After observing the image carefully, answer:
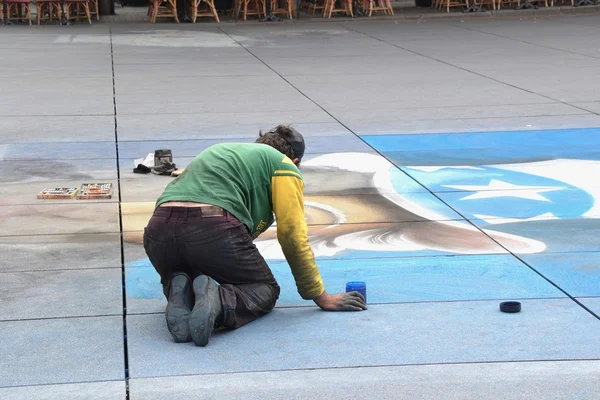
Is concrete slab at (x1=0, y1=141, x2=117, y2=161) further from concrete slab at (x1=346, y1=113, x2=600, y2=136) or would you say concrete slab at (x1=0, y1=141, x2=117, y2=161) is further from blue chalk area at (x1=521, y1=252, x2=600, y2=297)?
blue chalk area at (x1=521, y1=252, x2=600, y2=297)

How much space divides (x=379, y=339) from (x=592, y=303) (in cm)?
129

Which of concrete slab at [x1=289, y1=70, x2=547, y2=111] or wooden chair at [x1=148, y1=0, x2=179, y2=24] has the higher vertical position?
wooden chair at [x1=148, y1=0, x2=179, y2=24]

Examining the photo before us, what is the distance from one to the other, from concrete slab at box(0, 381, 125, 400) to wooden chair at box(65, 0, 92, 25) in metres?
20.3

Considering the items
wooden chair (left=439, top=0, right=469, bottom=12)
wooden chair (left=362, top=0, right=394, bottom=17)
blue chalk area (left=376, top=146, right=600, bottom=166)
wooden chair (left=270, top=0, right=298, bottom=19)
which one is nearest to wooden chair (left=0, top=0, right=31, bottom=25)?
wooden chair (left=270, top=0, right=298, bottom=19)

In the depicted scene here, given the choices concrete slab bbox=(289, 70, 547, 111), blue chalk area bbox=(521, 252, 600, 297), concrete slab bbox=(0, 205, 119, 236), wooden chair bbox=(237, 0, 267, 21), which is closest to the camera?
blue chalk area bbox=(521, 252, 600, 297)

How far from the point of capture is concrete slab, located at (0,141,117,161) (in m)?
9.55

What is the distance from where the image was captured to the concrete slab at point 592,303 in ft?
17.7

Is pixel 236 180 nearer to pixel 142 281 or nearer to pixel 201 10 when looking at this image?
pixel 142 281

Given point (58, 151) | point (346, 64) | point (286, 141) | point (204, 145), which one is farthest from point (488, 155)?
point (346, 64)

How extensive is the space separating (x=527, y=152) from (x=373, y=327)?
193 inches

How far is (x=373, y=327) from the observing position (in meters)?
A: 5.17

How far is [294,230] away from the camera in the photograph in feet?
16.8

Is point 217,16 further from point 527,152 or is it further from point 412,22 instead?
point 527,152

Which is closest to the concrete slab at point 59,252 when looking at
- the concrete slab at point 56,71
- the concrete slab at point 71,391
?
the concrete slab at point 71,391
